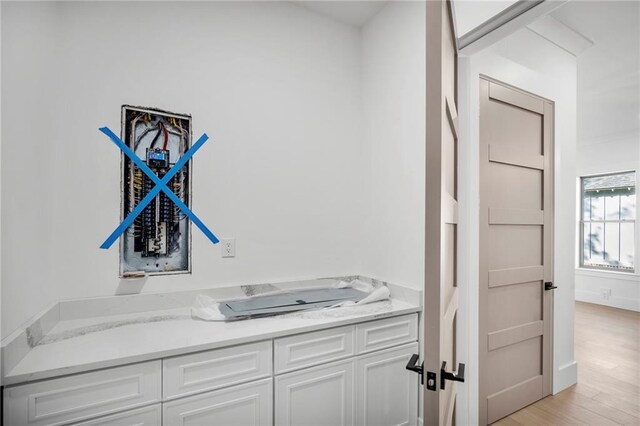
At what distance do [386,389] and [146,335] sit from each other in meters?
1.21

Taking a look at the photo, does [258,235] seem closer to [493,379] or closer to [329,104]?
[329,104]

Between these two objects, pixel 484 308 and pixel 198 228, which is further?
pixel 484 308

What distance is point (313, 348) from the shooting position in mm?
1527

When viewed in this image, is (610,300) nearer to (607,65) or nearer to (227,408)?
(607,65)

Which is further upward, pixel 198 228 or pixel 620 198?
Result: pixel 620 198

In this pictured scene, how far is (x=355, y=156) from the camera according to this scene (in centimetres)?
235

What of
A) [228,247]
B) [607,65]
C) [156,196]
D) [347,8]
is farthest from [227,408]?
Result: [607,65]

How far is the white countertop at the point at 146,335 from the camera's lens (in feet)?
3.61

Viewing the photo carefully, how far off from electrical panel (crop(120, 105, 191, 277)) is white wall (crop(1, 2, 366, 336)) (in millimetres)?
48

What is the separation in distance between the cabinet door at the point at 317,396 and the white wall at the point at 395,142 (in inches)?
26.1

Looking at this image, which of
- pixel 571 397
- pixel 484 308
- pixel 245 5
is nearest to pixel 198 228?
pixel 245 5

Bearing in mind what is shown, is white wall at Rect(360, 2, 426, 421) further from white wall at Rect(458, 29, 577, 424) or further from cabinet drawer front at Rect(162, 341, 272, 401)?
cabinet drawer front at Rect(162, 341, 272, 401)

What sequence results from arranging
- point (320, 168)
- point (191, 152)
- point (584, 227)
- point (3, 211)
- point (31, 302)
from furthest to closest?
point (584, 227), point (320, 168), point (191, 152), point (31, 302), point (3, 211)

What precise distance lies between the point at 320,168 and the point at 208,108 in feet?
2.55
